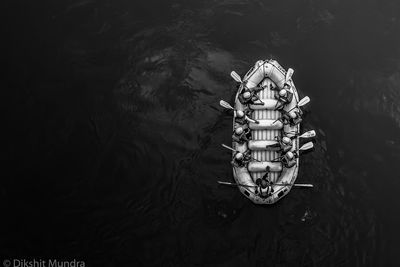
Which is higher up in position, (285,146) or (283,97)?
(283,97)

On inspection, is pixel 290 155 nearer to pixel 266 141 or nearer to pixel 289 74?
pixel 266 141

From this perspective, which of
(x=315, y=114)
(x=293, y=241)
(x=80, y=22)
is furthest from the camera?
(x=80, y=22)

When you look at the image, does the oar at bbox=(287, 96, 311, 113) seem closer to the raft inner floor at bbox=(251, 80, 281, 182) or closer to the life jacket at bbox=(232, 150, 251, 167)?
the raft inner floor at bbox=(251, 80, 281, 182)

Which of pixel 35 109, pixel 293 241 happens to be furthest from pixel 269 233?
pixel 35 109

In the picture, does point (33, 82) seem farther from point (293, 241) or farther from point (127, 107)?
point (293, 241)

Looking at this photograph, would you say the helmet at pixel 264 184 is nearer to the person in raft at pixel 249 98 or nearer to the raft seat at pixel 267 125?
the raft seat at pixel 267 125

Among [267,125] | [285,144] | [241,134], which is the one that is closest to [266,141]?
[267,125]
